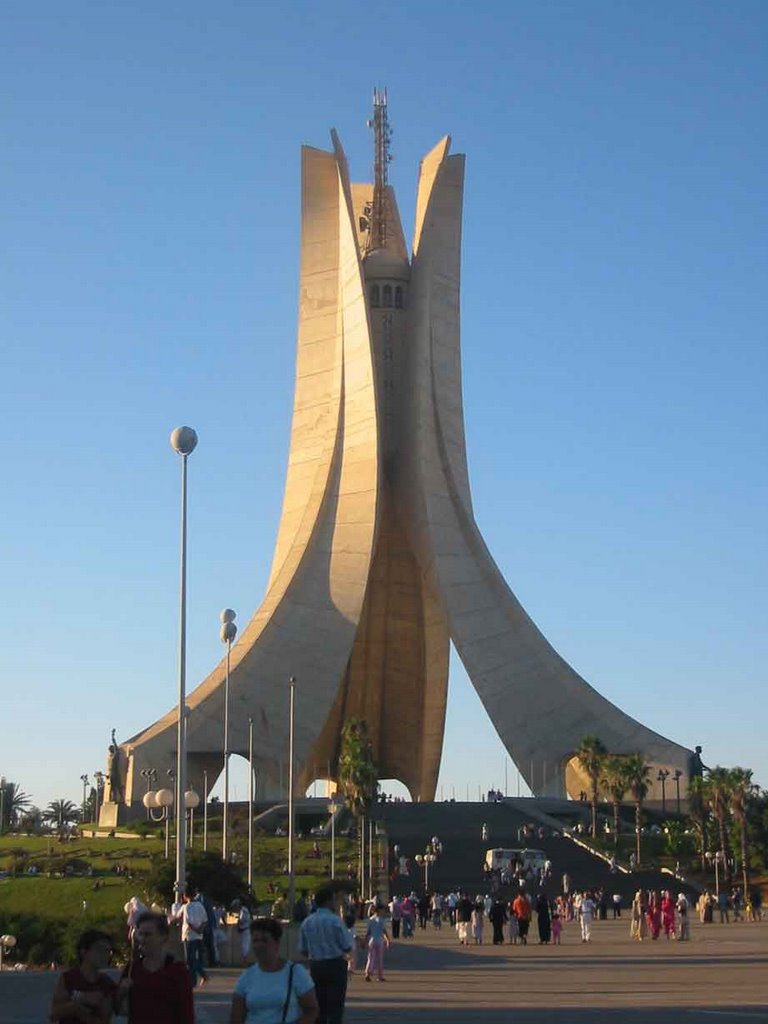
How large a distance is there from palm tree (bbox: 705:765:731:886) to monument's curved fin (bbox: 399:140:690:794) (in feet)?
13.6

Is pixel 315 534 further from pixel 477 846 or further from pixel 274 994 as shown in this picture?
pixel 274 994

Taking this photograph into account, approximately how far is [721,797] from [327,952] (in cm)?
2606

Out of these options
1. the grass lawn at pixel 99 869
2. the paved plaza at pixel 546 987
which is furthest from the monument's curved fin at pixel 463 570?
the paved plaza at pixel 546 987

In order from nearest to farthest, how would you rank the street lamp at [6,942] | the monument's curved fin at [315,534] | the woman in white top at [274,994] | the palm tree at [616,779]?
the woman in white top at [274,994] < the street lamp at [6,942] < the palm tree at [616,779] < the monument's curved fin at [315,534]

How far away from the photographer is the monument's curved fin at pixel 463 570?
38625 millimetres

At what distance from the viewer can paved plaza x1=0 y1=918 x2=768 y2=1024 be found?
9.76 m

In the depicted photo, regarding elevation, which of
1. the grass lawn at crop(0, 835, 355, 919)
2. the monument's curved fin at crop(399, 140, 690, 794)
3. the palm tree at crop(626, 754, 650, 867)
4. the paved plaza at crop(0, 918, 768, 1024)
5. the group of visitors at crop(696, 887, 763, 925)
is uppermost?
the monument's curved fin at crop(399, 140, 690, 794)

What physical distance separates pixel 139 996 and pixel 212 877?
13481 mm

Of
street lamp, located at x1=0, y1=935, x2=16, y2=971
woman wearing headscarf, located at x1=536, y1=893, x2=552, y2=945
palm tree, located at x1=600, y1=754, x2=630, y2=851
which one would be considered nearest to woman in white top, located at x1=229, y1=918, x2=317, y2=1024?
street lamp, located at x1=0, y1=935, x2=16, y2=971

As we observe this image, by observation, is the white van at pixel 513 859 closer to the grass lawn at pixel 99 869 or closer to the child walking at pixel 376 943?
the grass lawn at pixel 99 869

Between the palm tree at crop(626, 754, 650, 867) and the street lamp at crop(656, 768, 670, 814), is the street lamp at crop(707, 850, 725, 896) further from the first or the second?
the street lamp at crop(656, 768, 670, 814)

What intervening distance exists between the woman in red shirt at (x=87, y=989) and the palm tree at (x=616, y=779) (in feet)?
97.9

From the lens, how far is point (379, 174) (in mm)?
43812

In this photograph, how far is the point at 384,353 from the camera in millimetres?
42219
